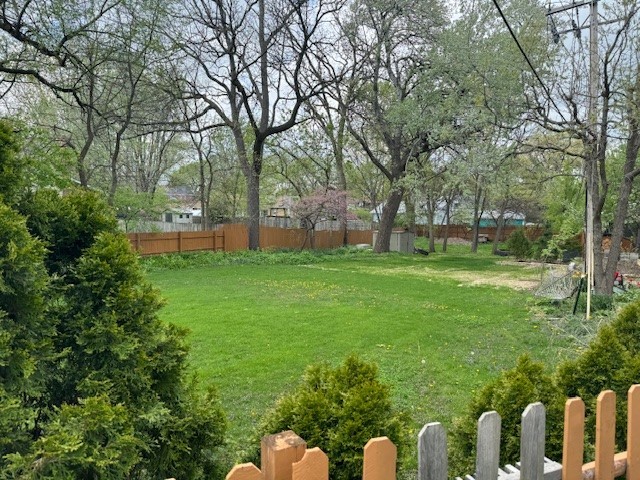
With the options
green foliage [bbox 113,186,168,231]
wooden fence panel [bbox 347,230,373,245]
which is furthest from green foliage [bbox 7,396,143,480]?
wooden fence panel [bbox 347,230,373,245]

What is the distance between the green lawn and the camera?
3.77 metres

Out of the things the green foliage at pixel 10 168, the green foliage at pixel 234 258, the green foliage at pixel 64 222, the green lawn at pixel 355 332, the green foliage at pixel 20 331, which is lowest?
the green lawn at pixel 355 332

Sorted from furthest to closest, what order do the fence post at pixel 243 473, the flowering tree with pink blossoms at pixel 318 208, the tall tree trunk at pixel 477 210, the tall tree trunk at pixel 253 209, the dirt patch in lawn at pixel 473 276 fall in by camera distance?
the tall tree trunk at pixel 477 210
the flowering tree with pink blossoms at pixel 318 208
the tall tree trunk at pixel 253 209
the dirt patch in lawn at pixel 473 276
the fence post at pixel 243 473

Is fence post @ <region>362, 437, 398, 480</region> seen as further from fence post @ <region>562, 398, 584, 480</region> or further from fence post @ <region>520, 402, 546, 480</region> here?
fence post @ <region>562, 398, 584, 480</region>

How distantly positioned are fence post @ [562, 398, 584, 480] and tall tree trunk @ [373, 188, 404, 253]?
59.3 ft

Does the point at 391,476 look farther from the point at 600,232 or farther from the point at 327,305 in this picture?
the point at 600,232

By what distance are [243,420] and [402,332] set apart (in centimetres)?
Result: 314

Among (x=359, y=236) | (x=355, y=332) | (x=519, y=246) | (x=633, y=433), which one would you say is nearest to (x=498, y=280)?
(x=355, y=332)

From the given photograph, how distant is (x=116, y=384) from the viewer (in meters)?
1.40

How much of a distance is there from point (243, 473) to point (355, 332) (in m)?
4.85

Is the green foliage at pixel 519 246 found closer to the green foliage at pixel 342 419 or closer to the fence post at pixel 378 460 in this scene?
the green foliage at pixel 342 419

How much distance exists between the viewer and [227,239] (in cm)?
1822

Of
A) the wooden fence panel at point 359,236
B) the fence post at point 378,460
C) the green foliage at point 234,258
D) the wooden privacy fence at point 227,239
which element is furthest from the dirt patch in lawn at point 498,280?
the wooden fence panel at point 359,236

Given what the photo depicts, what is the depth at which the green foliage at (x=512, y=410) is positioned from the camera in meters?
1.83
